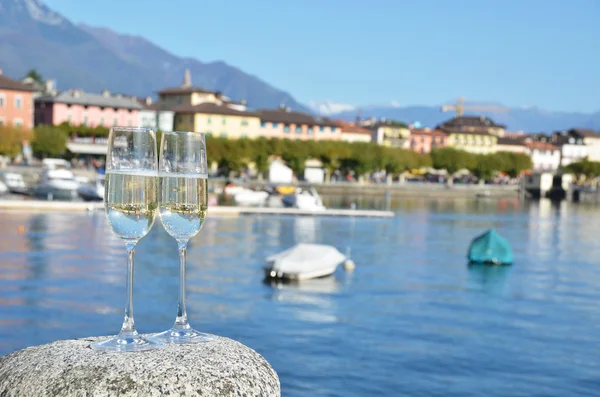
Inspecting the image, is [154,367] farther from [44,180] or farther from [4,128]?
[4,128]

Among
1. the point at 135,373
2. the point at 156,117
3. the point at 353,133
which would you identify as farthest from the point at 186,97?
the point at 135,373

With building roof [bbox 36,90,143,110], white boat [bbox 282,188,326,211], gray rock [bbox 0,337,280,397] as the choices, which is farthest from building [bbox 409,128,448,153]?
gray rock [bbox 0,337,280,397]

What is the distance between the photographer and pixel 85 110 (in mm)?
111562

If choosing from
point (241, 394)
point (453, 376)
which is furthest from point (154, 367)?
point (453, 376)

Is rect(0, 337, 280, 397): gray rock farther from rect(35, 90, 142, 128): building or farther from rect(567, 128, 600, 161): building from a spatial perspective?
rect(567, 128, 600, 161): building

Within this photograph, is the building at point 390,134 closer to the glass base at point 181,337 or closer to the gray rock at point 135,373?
the glass base at point 181,337

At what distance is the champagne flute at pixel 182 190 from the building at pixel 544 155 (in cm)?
17463

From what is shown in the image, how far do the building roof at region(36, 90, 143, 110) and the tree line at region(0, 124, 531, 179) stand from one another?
780 cm

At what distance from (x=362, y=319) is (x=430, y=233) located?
33.2 meters

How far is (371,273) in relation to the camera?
116 ft

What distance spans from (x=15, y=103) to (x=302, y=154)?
32.7m

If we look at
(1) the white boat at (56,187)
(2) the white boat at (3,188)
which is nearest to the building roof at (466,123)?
(1) the white boat at (56,187)

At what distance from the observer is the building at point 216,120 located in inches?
4626

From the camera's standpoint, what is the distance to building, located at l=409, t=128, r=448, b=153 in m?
162
